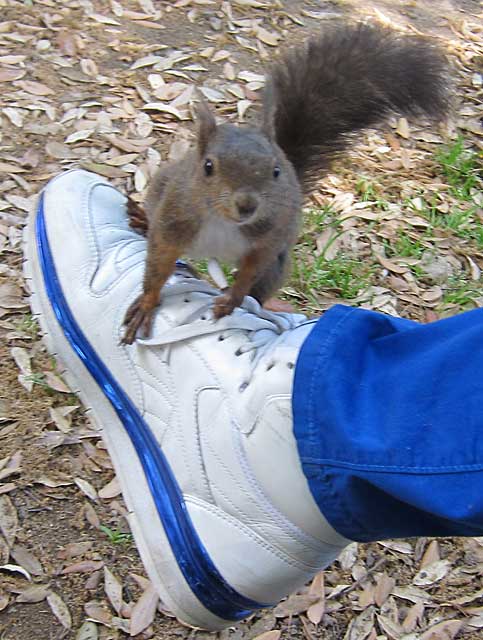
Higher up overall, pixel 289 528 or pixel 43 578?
pixel 289 528

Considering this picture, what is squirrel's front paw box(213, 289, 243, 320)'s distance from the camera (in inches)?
58.0

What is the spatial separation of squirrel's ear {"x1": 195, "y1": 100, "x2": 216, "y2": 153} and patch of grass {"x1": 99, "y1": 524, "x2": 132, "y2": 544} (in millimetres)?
696

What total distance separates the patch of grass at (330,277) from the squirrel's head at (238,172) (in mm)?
676

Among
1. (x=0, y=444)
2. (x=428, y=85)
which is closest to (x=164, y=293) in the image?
(x=0, y=444)

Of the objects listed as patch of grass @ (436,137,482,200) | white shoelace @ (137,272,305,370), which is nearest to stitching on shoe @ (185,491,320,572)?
white shoelace @ (137,272,305,370)

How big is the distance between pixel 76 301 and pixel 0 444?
12.3 inches

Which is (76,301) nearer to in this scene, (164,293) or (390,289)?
(164,293)

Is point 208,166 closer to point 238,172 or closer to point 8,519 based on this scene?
point 238,172

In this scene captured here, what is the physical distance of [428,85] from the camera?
1822mm

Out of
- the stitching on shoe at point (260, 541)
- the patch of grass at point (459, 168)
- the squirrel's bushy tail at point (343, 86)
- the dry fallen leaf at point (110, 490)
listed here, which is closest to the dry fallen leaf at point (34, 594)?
the dry fallen leaf at point (110, 490)

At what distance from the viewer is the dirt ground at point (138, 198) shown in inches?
59.4

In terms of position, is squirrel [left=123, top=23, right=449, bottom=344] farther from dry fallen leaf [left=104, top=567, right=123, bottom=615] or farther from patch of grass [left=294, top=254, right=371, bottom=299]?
dry fallen leaf [left=104, top=567, right=123, bottom=615]

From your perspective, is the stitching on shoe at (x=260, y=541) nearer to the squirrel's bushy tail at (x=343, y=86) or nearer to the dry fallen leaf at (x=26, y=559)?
the dry fallen leaf at (x=26, y=559)

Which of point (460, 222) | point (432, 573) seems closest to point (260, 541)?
point (432, 573)
